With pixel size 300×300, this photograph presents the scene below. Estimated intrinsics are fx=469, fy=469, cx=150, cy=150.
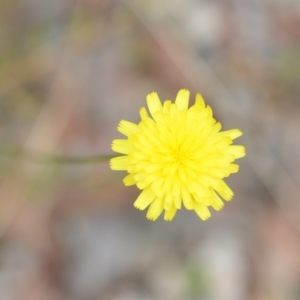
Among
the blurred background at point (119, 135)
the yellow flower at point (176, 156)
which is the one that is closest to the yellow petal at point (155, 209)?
the yellow flower at point (176, 156)

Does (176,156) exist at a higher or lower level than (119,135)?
lower

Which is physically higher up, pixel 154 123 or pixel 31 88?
pixel 31 88

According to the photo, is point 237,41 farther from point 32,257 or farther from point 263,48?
point 32,257

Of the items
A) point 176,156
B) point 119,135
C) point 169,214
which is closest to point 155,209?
point 169,214

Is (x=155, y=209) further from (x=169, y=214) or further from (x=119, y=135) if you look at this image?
(x=119, y=135)

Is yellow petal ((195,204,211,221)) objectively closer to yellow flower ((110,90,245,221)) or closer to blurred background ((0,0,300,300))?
yellow flower ((110,90,245,221))

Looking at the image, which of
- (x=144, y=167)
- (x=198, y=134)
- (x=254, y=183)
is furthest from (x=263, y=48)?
(x=144, y=167)
